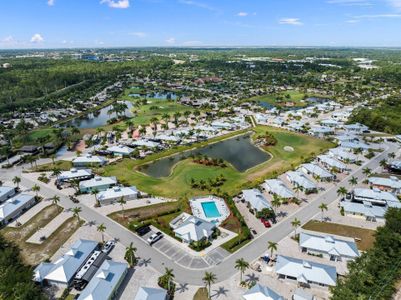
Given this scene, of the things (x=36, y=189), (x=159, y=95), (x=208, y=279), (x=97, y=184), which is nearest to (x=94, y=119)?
(x=159, y=95)

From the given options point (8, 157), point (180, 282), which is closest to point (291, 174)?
point (180, 282)

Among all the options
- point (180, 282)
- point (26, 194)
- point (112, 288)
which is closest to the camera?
point (112, 288)

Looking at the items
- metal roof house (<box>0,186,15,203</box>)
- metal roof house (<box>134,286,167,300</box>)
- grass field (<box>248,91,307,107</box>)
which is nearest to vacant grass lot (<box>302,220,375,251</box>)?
metal roof house (<box>134,286,167,300</box>)

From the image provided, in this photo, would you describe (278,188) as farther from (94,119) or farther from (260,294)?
(94,119)

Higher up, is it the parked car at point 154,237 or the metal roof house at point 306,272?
the metal roof house at point 306,272

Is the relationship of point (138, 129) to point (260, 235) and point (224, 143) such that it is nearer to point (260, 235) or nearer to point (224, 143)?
point (224, 143)

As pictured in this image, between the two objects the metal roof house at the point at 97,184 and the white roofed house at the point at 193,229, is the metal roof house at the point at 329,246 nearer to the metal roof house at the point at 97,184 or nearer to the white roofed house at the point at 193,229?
the white roofed house at the point at 193,229

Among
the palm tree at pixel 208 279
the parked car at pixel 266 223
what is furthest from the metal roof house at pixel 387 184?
the palm tree at pixel 208 279

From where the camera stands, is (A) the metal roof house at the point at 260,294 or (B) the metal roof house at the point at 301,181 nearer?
(A) the metal roof house at the point at 260,294
